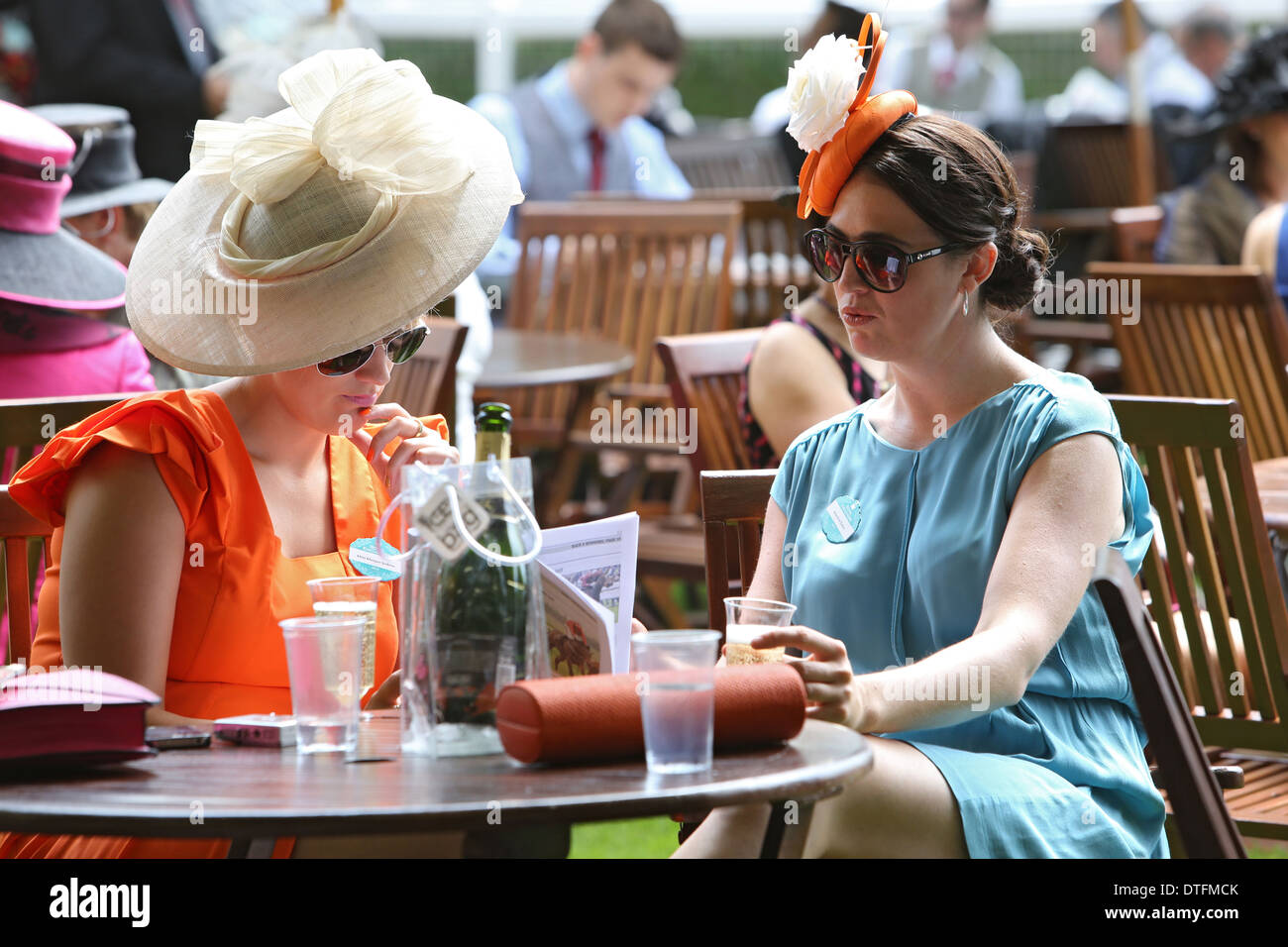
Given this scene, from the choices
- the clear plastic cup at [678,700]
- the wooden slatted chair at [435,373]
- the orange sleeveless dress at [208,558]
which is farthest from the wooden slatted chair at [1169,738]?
the wooden slatted chair at [435,373]

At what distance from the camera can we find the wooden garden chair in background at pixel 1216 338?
3.89 metres

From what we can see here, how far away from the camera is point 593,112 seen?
656 centimetres

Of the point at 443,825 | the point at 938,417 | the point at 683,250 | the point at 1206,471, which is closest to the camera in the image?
the point at 443,825

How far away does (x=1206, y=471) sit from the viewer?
241 cm

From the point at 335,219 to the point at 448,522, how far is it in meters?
0.65

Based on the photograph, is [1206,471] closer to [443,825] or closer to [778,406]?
[778,406]

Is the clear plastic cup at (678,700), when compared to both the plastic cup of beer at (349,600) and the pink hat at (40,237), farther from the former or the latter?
the pink hat at (40,237)

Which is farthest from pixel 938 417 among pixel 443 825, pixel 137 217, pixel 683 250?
pixel 683 250

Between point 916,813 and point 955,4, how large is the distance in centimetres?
989

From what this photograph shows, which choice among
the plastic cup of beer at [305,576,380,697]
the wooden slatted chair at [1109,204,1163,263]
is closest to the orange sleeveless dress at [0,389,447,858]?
the plastic cup of beer at [305,576,380,697]

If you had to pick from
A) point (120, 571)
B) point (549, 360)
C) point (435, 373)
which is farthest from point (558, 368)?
point (120, 571)

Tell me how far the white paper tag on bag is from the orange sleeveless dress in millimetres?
560

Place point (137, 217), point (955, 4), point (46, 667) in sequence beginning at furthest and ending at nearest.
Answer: point (955, 4)
point (137, 217)
point (46, 667)

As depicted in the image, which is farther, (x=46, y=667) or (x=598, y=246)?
(x=598, y=246)
